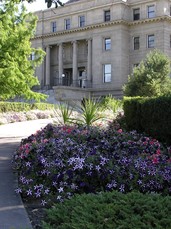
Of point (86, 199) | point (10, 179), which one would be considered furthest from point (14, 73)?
point (86, 199)

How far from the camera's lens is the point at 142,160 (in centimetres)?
654

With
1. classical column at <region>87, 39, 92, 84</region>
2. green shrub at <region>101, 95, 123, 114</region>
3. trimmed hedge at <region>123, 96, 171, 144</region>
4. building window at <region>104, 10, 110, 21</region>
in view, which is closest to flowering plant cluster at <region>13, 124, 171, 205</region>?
trimmed hedge at <region>123, 96, 171, 144</region>

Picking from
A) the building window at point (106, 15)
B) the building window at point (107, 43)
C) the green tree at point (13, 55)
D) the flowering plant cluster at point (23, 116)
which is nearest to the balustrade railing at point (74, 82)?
the building window at point (107, 43)

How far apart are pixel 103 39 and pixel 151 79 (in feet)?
66.8

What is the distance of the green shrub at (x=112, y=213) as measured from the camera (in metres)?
3.68

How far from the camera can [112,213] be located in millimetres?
3900

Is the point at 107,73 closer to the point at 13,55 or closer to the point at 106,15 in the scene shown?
the point at 106,15

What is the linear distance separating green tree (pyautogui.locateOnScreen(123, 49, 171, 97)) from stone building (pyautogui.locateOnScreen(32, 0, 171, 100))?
12.0 meters

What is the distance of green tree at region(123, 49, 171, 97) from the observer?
34.2 m

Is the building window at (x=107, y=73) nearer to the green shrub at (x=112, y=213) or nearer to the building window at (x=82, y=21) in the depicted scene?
the building window at (x=82, y=21)

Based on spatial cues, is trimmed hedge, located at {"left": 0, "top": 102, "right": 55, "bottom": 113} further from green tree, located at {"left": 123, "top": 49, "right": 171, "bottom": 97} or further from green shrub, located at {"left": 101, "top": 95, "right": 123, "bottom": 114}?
green tree, located at {"left": 123, "top": 49, "right": 171, "bottom": 97}

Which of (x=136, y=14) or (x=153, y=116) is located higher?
(x=136, y=14)

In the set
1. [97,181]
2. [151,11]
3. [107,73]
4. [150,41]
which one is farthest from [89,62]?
[97,181]

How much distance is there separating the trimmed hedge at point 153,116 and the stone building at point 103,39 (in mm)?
38002
